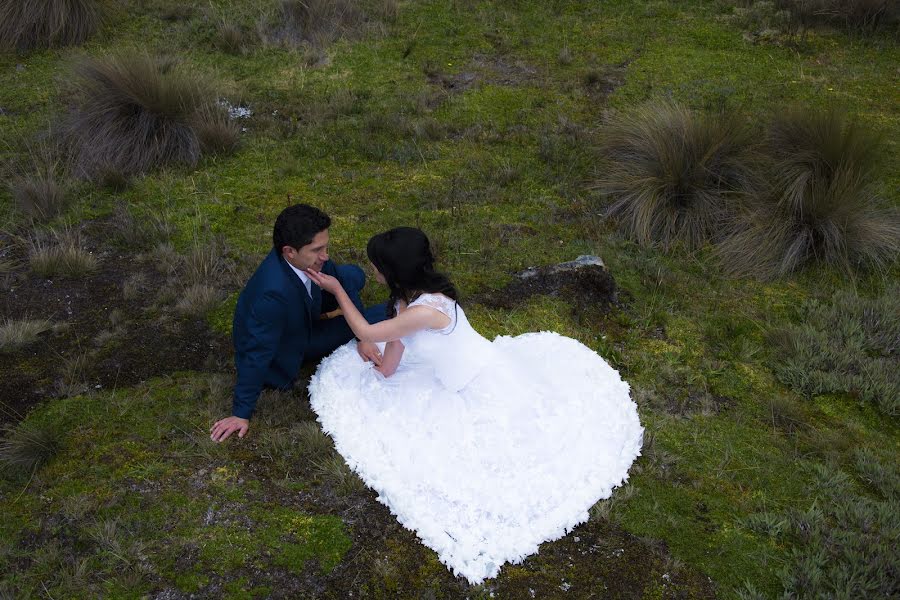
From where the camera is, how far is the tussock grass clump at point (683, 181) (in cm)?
591

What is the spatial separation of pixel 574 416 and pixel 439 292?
1076mm

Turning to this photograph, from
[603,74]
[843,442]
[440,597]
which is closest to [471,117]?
[603,74]

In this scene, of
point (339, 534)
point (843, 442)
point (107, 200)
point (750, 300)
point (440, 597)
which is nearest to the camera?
point (440, 597)

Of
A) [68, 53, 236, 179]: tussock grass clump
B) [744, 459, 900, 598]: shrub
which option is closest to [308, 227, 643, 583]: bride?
[744, 459, 900, 598]: shrub

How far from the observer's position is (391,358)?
3.97 meters

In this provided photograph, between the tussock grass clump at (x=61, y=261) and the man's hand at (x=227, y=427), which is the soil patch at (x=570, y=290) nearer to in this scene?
the man's hand at (x=227, y=427)

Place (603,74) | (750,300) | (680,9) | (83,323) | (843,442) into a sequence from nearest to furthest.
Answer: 1. (843,442)
2. (83,323)
3. (750,300)
4. (603,74)
5. (680,9)

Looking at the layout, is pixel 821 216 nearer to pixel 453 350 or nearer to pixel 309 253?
pixel 453 350

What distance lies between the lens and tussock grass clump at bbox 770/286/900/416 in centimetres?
446

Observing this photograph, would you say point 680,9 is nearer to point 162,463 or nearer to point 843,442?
point 843,442

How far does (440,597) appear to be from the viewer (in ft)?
10.6

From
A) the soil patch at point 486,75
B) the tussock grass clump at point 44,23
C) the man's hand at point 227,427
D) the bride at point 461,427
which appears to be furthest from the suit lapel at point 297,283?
the tussock grass clump at point 44,23

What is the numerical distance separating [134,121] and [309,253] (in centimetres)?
386

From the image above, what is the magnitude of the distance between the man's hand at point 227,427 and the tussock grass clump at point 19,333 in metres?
1.67
